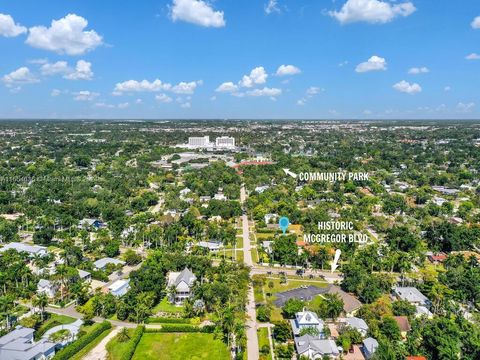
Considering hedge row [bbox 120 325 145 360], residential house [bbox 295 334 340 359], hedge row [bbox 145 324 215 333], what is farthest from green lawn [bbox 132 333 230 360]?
residential house [bbox 295 334 340 359]

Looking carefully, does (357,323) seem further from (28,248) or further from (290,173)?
(290,173)

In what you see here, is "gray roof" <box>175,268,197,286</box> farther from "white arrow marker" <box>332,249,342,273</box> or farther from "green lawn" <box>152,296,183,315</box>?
"white arrow marker" <box>332,249,342,273</box>

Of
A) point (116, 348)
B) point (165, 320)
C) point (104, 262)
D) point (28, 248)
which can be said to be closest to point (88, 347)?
point (116, 348)

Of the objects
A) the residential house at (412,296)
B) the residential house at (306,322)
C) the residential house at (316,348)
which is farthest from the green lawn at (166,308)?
the residential house at (412,296)

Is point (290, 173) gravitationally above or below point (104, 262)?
above

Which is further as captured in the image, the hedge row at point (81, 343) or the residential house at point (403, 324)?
the residential house at point (403, 324)

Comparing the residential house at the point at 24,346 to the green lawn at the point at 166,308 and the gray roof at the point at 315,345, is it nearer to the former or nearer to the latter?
the green lawn at the point at 166,308
